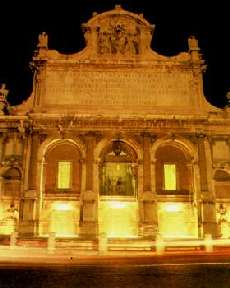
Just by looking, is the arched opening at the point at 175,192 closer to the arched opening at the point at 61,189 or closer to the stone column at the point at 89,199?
the stone column at the point at 89,199

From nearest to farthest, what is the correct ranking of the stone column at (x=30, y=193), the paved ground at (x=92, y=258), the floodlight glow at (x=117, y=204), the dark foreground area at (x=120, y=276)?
the dark foreground area at (x=120, y=276)
the paved ground at (x=92, y=258)
the stone column at (x=30, y=193)
the floodlight glow at (x=117, y=204)

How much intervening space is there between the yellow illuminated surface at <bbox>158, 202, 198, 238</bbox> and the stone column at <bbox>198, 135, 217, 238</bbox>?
0.94 metres

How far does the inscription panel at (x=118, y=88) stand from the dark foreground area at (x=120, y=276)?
57.3 ft

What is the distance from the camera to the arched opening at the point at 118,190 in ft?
83.1

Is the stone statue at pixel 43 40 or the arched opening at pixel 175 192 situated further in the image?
the stone statue at pixel 43 40

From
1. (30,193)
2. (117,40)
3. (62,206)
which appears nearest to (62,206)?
(62,206)

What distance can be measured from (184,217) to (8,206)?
39.9 ft

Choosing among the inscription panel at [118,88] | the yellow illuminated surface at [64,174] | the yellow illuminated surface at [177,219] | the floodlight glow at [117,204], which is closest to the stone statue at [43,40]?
the inscription panel at [118,88]

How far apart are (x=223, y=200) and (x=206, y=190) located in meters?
1.72

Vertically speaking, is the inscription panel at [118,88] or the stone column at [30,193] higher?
the inscription panel at [118,88]

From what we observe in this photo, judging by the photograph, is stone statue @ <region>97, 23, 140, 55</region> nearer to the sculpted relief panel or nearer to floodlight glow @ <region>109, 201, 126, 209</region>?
the sculpted relief panel

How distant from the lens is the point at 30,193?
24875mm

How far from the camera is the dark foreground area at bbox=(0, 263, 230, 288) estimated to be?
8102mm

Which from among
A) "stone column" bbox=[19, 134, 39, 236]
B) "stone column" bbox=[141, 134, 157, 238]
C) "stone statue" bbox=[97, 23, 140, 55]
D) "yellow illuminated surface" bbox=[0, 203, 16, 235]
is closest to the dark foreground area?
"stone column" bbox=[141, 134, 157, 238]
